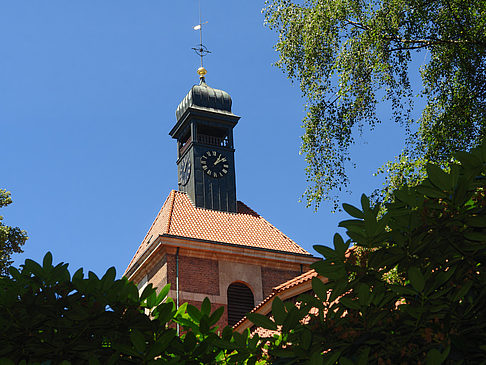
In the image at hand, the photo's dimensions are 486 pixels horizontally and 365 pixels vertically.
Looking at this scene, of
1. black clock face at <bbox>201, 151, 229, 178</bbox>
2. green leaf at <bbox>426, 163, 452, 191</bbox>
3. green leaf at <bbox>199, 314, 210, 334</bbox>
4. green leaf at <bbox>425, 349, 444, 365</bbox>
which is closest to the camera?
green leaf at <bbox>425, 349, 444, 365</bbox>

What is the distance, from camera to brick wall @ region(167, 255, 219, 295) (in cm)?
2519

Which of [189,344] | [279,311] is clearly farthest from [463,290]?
[189,344]

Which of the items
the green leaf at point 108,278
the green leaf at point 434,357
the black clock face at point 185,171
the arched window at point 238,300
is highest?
the black clock face at point 185,171

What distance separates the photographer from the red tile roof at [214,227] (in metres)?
26.6

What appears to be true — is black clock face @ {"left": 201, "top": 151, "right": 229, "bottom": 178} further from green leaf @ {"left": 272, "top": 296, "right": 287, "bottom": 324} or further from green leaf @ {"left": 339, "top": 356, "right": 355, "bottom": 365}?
green leaf @ {"left": 339, "top": 356, "right": 355, "bottom": 365}

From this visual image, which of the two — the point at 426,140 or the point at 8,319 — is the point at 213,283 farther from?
the point at 8,319

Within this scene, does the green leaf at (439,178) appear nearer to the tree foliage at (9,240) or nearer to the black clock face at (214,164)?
the tree foliage at (9,240)

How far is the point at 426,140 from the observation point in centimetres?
1251

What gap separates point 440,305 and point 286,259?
80.0 feet

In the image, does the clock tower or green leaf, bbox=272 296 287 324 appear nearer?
green leaf, bbox=272 296 287 324

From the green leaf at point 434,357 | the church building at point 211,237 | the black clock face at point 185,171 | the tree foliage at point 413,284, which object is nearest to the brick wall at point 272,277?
the church building at point 211,237

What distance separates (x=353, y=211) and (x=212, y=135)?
28322 mm

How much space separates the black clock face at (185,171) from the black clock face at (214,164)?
72 centimetres

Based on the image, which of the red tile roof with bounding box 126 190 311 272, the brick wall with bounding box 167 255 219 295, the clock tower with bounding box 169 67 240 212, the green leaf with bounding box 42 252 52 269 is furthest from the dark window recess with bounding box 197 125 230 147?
the green leaf with bounding box 42 252 52 269
